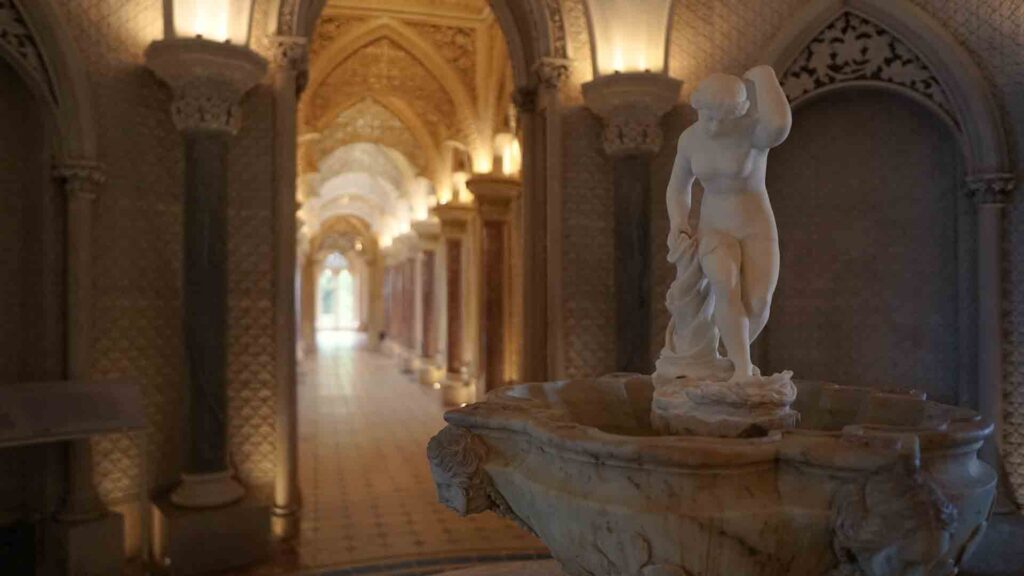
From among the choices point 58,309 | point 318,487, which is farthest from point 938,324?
point 58,309

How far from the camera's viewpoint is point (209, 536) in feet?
18.4

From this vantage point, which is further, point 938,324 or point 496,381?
point 496,381

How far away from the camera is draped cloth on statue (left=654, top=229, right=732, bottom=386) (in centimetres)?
339

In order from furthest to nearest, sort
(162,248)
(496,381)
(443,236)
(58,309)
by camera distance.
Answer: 1. (443,236)
2. (496,381)
3. (162,248)
4. (58,309)

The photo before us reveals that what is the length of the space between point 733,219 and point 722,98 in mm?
539

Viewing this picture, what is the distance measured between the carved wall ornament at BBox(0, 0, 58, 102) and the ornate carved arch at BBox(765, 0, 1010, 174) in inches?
254

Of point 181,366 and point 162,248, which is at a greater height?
point 162,248

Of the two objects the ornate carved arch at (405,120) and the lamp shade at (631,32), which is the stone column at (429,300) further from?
the lamp shade at (631,32)

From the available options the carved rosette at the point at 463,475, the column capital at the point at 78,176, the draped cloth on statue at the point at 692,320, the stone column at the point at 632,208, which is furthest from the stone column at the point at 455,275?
the carved rosette at the point at 463,475

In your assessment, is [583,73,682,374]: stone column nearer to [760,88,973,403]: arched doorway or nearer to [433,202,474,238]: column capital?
[760,88,973,403]: arched doorway

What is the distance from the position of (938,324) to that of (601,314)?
11.3 feet

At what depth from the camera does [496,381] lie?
11500mm

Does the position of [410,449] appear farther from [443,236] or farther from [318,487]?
[443,236]

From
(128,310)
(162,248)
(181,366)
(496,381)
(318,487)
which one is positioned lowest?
(318,487)
